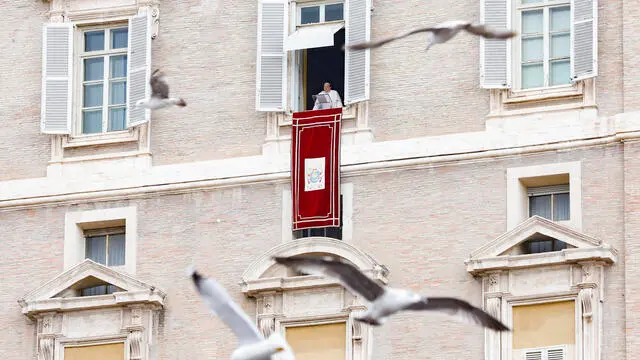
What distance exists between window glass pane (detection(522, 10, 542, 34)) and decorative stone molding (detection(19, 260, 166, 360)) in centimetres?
853

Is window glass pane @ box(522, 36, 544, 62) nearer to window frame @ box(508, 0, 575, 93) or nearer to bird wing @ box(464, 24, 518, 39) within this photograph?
window frame @ box(508, 0, 575, 93)

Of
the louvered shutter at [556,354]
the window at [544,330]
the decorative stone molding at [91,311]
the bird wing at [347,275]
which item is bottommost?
the bird wing at [347,275]

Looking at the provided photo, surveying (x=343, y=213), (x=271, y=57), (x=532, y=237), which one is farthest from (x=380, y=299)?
(x=271, y=57)

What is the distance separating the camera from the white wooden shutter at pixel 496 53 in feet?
208

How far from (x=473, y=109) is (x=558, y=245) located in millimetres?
3226

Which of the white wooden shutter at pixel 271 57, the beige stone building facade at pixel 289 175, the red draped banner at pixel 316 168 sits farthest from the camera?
the white wooden shutter at pixel 271 57

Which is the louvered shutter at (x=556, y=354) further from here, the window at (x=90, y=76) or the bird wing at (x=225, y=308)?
the bird wing at (x=225, y=308)

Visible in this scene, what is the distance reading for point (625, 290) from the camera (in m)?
61.3

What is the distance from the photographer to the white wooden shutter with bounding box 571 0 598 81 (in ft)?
206

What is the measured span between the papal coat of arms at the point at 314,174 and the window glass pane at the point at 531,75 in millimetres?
4129

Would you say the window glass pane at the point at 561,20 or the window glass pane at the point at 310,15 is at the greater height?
the window glass pane at the point at 310,15

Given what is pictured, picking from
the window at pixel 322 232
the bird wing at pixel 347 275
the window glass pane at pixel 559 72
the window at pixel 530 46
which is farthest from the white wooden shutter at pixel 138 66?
the bird wing at pixel 347 275

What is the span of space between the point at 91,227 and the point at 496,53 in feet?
29.0

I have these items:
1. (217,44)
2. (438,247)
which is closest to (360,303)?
(438,247)
